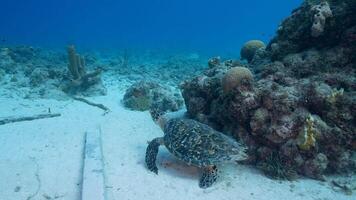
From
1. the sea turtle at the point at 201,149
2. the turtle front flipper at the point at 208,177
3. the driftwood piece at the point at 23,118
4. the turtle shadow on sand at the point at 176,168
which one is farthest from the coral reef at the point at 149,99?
the turtle front flipper at the point at 208,177

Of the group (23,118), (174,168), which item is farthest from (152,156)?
(23,118)

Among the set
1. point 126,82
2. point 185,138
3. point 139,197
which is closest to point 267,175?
point 185,138

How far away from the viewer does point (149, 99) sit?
473 inches

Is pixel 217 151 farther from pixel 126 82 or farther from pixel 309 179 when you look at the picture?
pixel 126 82

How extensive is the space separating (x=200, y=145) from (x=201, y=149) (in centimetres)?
10

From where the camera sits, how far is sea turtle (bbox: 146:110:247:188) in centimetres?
612

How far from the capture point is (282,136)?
6242 millimetres

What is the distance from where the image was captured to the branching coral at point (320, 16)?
23.1ft

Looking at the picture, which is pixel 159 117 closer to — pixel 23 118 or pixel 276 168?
pixel 276 168

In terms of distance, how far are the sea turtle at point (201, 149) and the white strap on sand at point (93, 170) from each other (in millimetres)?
1094

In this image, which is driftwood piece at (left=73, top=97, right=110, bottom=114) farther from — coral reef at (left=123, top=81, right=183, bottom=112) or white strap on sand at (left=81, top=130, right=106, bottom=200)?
white strap on sand at (left=81, top=130, right=106, bottom=200)

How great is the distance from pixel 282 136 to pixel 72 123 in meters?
6.34

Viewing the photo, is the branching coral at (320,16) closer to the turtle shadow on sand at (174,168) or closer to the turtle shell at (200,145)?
the turtle shell at (200,145)

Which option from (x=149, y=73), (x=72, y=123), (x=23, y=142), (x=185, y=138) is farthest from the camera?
(x=149, y=73)
